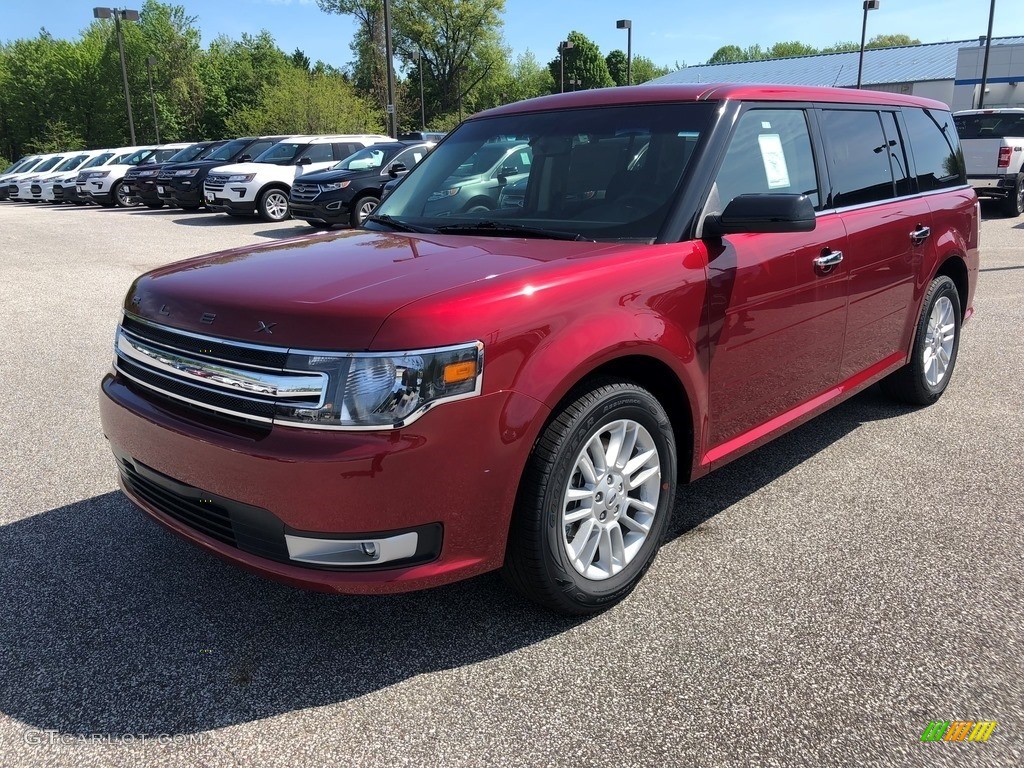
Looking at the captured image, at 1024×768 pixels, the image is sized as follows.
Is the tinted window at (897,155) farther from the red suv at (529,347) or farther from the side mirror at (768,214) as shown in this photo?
the side mirror at (768,214)

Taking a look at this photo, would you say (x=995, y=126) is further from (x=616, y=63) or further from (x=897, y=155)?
(x=616, y=63)

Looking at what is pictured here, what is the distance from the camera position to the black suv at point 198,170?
798 inches

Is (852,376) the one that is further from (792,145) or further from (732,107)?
(732,107)

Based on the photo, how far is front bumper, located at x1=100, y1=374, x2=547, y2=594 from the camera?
7.55ft

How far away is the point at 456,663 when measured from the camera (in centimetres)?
271

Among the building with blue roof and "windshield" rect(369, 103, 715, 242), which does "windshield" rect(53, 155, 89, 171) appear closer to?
"windshield" rect(369, 103, 715, 242)

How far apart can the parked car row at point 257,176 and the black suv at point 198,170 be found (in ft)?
0.08

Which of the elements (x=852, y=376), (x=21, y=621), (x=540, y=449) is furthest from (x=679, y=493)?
(x=21, y=621)

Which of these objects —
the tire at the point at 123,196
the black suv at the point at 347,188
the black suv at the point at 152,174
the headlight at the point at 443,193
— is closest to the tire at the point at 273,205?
the black suv at the point at 347,188

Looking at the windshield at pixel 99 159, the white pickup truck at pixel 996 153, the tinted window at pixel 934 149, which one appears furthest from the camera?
the windshield at pixel 99 159

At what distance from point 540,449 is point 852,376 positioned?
7.74ft

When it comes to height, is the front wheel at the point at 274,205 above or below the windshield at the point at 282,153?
below

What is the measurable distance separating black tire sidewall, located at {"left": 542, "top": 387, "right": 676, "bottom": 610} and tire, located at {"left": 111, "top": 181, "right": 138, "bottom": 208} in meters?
24.9

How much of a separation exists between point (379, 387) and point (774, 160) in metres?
2.28
